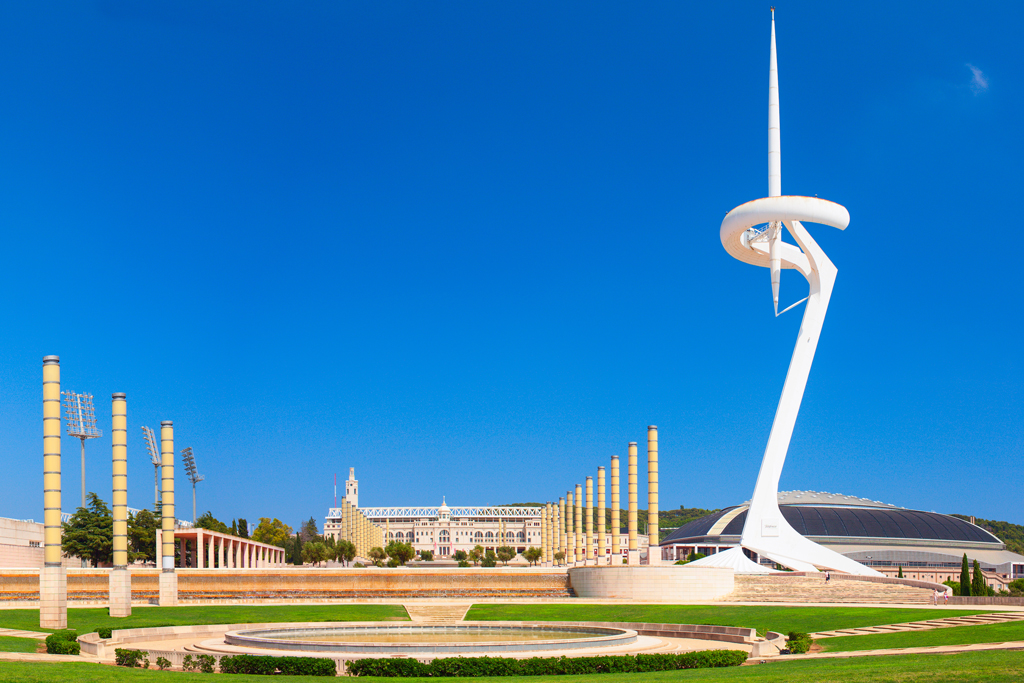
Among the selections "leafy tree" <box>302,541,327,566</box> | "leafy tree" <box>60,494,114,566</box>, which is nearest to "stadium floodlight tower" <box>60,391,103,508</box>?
"leafy tree" <box>60,494,114,566</box>

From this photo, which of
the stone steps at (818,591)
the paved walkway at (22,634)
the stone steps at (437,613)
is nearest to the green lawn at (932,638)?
the stone steps at (437,613)

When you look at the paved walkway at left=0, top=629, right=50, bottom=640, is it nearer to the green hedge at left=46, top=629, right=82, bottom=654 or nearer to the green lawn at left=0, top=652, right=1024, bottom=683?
the green hedge at left=46, top=629, right=82, bottom=654

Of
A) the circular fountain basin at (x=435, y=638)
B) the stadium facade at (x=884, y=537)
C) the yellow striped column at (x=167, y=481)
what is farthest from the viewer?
the stadium facade at (x=884, y=537)

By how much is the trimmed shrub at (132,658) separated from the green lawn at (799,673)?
3.71ft

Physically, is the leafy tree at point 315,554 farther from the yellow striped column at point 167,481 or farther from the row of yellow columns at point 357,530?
the yellow striped column at point 167,481

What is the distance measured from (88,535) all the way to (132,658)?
5110 cm

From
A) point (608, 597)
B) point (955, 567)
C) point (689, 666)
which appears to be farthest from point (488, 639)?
point (955, 567)

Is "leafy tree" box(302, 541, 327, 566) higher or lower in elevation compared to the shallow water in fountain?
lower

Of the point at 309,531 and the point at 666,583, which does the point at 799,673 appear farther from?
the point at 309,531

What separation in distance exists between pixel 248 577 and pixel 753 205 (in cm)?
3571

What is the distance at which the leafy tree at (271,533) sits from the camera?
105062 millimetres

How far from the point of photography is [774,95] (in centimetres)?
6122

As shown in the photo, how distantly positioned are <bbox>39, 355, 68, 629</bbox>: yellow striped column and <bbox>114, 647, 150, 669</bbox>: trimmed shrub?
10.5 metres

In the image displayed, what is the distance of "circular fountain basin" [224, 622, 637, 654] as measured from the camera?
821 inches
